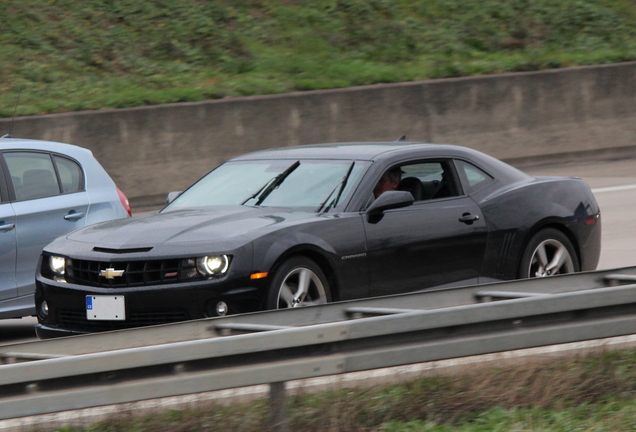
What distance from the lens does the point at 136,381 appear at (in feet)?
13.9

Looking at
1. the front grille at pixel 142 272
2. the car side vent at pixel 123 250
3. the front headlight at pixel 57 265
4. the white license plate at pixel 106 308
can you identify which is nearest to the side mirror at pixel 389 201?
the front grille at pixel 142 272

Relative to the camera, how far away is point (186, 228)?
682 cm

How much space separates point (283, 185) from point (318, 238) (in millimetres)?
928

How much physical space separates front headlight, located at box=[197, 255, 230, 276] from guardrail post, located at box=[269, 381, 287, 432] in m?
1.97

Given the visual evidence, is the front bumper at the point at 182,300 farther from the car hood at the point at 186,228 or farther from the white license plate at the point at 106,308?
the car hood at the point at 186,228

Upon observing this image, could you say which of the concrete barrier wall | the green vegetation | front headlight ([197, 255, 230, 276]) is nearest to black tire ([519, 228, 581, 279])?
front headlight ([197, 255, 230, 276])

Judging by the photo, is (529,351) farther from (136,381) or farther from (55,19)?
(55,19)

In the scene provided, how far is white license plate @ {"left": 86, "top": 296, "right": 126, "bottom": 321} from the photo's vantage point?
254 inches

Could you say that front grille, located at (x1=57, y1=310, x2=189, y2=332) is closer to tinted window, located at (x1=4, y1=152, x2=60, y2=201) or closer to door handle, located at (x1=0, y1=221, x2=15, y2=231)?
door handle, located at (x1=0, y1=221, x2=15, y2=231)

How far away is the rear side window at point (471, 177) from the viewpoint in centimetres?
798

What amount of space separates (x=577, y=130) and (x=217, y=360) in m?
17.1

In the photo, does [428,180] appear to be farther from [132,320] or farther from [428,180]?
[132,320]

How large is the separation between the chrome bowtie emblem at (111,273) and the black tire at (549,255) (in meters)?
3.08

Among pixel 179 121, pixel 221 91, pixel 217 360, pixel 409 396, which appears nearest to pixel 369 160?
pixel 409 396
